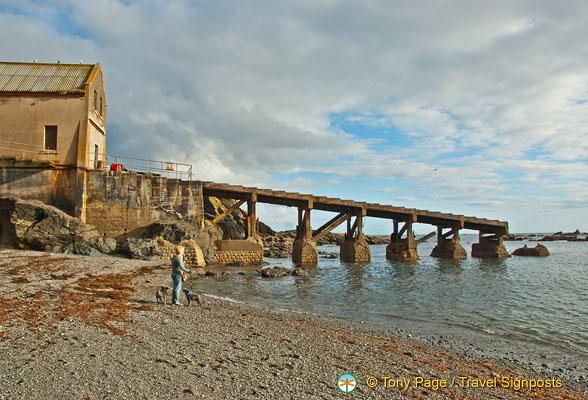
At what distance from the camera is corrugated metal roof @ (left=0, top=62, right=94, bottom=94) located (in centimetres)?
2386

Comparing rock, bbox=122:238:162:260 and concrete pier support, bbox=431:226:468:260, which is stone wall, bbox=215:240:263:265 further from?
concrete pier support, bbox=431:226:468:260

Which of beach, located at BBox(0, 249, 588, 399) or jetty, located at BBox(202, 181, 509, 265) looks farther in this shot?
jetty, located at BBox(202, 181, 509, 265)

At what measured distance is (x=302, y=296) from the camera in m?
15.6

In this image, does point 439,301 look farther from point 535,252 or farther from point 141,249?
point 535,252

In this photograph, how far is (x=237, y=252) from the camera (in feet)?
90.7

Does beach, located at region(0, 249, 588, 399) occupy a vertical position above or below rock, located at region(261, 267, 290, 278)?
above

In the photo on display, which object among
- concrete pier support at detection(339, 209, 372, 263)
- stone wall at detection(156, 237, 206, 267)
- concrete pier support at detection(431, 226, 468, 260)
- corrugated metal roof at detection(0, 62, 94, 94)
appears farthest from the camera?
concrete pier support at detection(431, 226, 468, 260)

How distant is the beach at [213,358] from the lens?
4.83 meters

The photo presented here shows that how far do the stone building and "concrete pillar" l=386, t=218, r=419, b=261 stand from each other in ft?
102

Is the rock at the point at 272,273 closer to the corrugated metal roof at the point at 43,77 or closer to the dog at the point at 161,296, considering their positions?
the dog at the point at 161,296

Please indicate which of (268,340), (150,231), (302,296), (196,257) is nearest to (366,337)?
(268,340)

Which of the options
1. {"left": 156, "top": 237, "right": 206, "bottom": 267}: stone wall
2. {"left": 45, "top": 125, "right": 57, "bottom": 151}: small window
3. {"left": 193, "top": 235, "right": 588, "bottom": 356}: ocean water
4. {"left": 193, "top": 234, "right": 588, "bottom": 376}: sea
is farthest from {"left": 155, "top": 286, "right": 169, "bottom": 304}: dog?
{"left": 45, "top": 125, "right": 57, "bottom": 151}: small window

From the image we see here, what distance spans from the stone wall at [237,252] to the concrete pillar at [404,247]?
18413 mm

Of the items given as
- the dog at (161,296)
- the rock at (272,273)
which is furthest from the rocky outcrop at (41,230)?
the dog at (161,296)
